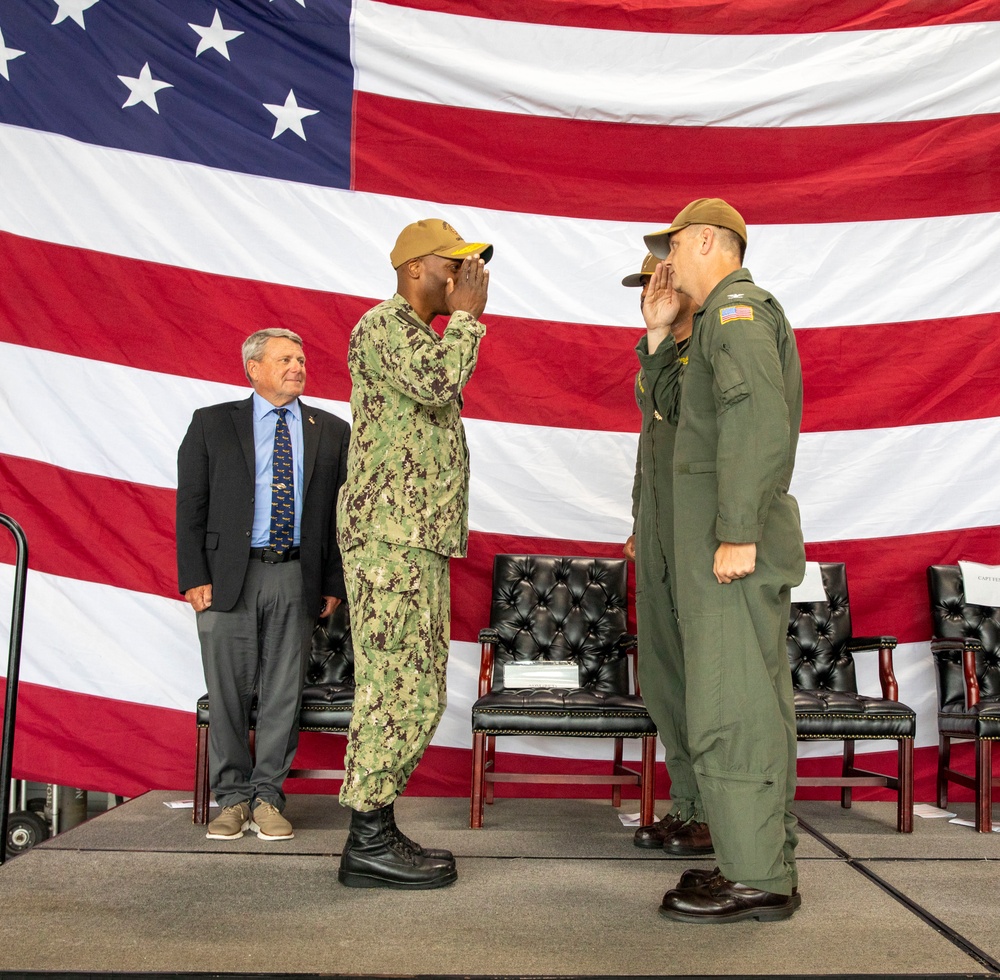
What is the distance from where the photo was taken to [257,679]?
3.36 m

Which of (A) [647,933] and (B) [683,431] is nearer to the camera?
(A) [647,933]

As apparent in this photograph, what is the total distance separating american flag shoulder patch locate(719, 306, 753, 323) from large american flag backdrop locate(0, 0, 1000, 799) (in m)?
1.66

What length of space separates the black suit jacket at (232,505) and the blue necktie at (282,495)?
0.15 feet

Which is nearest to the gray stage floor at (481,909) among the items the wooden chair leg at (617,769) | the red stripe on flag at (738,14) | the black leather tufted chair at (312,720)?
the black leather tufted chair at (312,720)

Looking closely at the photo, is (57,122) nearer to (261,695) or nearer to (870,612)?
(261,695)

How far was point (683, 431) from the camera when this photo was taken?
256 cm

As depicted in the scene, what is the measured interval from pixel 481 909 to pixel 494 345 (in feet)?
7.32

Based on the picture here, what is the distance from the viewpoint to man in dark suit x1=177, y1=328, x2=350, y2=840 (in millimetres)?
3268

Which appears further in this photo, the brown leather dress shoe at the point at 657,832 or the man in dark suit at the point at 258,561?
the man in dark suit at the point at 258,561

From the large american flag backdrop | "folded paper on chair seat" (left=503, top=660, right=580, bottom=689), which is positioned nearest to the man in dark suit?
the large american flag backdrop

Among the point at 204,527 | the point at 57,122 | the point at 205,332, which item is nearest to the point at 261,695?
the point at 204,527

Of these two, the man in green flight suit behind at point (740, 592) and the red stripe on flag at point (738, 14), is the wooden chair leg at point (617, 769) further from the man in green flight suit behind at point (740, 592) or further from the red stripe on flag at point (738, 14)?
the red stripe on flag at point (738, 14)

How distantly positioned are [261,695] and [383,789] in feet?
2.89

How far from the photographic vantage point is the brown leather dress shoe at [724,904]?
7.76 feet
